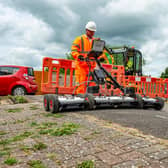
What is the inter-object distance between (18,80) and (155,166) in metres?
8.89

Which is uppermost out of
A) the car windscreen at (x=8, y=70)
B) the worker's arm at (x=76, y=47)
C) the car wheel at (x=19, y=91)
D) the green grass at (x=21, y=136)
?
the worker's arm at (x=76, y=47)

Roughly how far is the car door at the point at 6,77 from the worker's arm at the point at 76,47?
493cm

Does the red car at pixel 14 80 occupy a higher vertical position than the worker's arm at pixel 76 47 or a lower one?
lower

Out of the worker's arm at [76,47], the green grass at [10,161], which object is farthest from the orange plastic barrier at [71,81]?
the green grass at [10,161]

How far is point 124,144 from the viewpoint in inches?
94.3

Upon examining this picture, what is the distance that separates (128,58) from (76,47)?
23.2 ft

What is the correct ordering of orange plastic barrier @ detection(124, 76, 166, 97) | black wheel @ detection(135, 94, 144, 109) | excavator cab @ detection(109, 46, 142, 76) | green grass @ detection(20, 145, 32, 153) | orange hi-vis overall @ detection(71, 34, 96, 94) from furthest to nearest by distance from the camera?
excavator cab @ detection(109, 46, 142, 76) → orange plastic barrier @ detection(124, 76, 166, 97) → orange hi-vis overall @ detection(71, 34, 96, 94) → black wheel @ detection(135, 94, 144, 109) → green grass @ detection(20, 145, 32, 153)

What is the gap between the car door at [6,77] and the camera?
9.69 meters

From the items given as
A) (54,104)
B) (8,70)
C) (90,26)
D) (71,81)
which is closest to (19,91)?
(8,70)

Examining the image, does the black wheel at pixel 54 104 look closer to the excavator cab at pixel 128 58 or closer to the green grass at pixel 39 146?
the green grass at pixel 39 146

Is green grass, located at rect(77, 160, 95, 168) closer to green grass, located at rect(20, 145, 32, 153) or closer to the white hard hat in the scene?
green grass, located at rect(20, 145, 32, 153)

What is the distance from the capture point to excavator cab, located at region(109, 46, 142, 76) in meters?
12.2

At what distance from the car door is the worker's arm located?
194 inches

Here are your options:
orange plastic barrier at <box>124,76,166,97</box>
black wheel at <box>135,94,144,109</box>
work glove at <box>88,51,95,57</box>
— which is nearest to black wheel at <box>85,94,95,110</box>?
work glove at <box>88,51,95,57</box>
